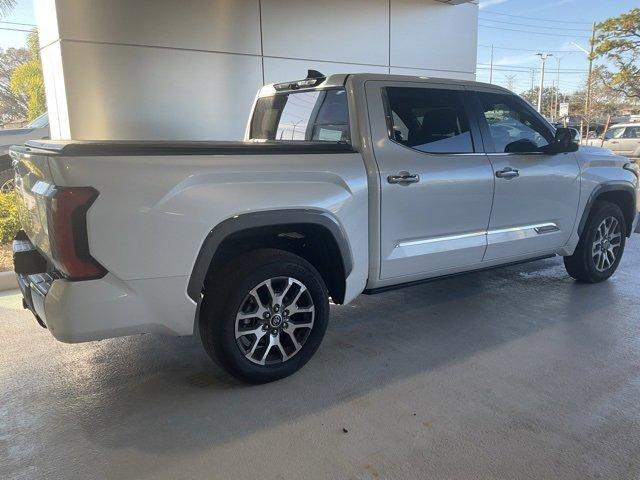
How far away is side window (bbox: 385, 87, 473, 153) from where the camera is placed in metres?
3.64

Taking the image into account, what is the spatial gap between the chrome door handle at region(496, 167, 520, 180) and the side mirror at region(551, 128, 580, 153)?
0.55 meters

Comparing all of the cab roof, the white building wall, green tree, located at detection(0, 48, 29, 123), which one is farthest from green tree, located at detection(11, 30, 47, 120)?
the cab roof

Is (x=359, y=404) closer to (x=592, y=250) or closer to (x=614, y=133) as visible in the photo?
(x=592, y=250)

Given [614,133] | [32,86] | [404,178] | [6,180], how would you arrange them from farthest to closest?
[614,133] → [32,86] → [6,180] → [404,178]

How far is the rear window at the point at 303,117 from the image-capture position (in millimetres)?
3688

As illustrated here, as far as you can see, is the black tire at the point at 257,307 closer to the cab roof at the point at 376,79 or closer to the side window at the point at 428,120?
the side window at the point at 428,120

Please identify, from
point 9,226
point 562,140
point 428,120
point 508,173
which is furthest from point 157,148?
point 9,226

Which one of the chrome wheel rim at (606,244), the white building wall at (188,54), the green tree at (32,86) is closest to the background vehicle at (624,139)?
the white building wall at (188,54)

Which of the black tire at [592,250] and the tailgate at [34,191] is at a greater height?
the tailgate at [34,191]

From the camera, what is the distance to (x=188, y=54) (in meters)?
7.02

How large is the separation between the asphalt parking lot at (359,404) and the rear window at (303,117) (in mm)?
1536

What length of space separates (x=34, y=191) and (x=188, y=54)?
485cm

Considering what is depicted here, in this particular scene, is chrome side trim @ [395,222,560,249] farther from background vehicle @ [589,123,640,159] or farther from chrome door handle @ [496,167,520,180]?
background vehicle @ [589,123,640,159]

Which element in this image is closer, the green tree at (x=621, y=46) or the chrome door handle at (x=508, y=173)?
the chrome door handle at (x=508, y=173)
